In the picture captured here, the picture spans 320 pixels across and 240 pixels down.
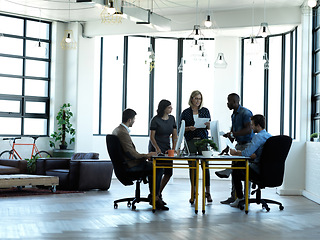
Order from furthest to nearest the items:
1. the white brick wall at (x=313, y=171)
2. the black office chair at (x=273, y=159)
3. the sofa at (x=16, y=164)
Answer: the sofa at (x=16, y=164) < the white brick wall at (x=313, y=171) < the black office chair at (x=273, y=159)

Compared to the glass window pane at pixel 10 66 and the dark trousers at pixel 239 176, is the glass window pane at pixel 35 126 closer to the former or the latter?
the glass window pane at pixel 10 66

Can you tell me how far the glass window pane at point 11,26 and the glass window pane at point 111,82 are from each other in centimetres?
197

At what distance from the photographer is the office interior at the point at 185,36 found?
9500 millimetres

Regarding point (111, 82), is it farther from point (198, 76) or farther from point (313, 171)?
point (313, 171)

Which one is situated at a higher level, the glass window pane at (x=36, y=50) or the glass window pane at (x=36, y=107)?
the glass window pane at (x=36, y=50)

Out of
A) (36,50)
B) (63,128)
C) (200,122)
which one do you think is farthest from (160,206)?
(36,50)

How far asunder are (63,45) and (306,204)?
667 centimetres

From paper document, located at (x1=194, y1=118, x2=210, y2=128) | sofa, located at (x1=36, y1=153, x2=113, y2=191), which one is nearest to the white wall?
sofa, located at (x1=36, y1=153, x2=113, y2=191)

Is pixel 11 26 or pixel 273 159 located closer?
pixel 273 159

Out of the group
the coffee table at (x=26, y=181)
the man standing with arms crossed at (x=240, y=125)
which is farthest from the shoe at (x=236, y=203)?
the coffee table at (x=26, y=181)

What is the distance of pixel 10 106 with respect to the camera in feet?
39.8

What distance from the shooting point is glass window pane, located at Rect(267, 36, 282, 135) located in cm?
1237

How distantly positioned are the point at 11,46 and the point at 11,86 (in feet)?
2.78

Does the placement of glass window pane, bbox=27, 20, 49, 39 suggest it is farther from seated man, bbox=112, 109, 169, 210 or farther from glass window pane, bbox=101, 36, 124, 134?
seated man, bbox=112, 109, 169, 210
